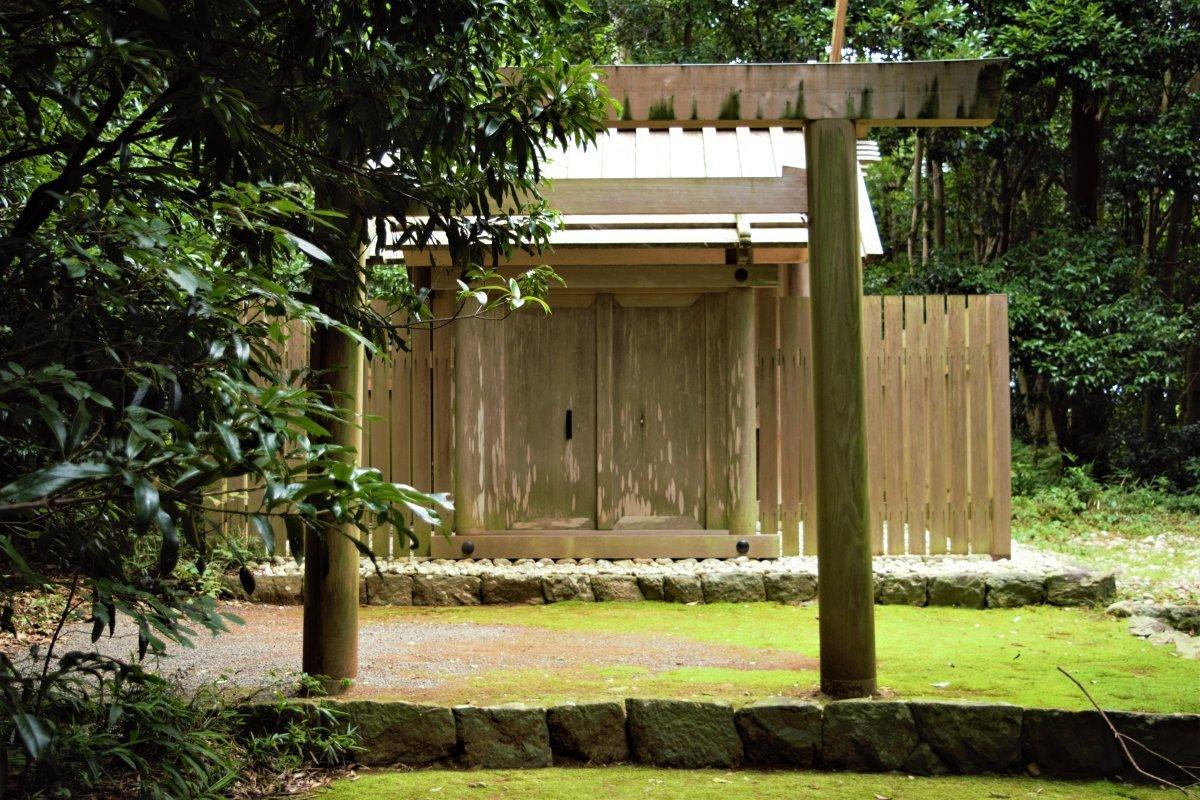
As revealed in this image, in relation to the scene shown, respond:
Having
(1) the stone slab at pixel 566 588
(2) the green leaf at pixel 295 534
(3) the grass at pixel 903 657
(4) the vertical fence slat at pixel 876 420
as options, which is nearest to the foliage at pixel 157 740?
(3) the grass at pixel 903 657

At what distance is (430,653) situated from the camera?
6078 mm

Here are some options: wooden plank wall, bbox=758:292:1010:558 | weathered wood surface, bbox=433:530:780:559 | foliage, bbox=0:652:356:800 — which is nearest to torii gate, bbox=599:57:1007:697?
foliage, bbox=0:652:356:800

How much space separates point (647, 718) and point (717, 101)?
286 cm

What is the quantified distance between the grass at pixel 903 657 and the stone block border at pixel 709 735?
0.68 ft

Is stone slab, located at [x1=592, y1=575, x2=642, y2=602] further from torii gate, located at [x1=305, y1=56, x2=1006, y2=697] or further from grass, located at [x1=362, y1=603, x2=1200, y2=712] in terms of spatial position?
torii gate, located at [x1=305, y1=56, x2=1006, y2=697]

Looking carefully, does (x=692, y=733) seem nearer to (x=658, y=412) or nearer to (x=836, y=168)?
(x=836, y=168)

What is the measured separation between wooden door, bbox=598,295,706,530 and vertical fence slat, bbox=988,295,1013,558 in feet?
7.46

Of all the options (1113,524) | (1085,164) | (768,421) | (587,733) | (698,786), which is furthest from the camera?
(1085,164)

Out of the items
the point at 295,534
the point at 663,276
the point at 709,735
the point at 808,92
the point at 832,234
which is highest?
the point at 808,92

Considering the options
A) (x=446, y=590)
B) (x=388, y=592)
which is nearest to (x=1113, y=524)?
(x=446, y=590)

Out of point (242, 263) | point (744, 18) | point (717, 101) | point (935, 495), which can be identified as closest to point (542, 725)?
point (242, 263)

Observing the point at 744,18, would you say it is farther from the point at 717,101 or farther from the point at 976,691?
the point at 976,691

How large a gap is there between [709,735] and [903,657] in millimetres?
1806

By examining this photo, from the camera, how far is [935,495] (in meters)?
8.30
